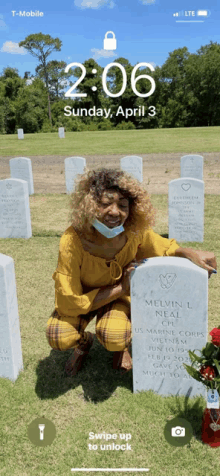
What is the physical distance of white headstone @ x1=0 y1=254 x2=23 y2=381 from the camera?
9.46 feet

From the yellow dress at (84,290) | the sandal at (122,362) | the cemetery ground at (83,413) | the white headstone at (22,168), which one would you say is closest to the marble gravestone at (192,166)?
the white headstone at (22,168)

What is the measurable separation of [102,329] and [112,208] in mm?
846

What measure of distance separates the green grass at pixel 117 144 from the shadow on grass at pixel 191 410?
1778 centimetres

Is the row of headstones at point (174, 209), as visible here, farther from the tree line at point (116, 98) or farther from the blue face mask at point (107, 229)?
the tree line at point (116, 98)

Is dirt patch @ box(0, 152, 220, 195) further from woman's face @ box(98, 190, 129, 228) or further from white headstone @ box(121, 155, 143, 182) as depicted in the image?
woman's face @ box(98, 190, 129, 228)

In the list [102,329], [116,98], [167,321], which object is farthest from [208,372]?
[116,98]

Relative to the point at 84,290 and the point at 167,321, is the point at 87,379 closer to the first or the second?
the point at 84,290

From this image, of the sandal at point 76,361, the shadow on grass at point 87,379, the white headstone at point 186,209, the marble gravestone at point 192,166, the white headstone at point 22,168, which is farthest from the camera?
the white headstone at point 22,168

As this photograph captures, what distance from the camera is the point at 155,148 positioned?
2156 cm

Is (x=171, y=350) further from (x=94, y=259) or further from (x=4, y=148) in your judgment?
(x=4, y=148)

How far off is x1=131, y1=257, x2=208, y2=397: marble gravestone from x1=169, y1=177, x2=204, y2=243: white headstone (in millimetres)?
3477

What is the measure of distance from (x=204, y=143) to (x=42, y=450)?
21.7 metres

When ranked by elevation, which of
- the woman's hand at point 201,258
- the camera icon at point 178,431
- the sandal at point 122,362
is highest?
the woman's hand at point 201,258

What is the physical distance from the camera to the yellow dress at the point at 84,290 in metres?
2.82
